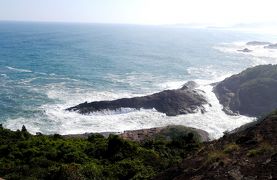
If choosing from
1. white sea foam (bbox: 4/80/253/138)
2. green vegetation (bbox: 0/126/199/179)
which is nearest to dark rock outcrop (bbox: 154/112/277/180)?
green vegetation (bbox: 0/126/199/179)

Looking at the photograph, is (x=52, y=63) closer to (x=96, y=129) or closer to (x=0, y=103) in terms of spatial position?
(x=0, y=103)

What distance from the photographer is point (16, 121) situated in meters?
66.6

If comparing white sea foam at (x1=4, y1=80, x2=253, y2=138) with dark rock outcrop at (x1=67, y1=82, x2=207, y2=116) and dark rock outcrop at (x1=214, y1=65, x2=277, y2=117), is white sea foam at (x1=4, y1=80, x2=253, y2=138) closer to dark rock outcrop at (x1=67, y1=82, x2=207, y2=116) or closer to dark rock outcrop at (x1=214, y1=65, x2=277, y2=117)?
dark rock outcrop at (x1=67, y1=82, x2=207, y2=116)

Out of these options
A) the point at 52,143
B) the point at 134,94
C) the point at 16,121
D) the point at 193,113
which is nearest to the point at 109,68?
the point at 134,94

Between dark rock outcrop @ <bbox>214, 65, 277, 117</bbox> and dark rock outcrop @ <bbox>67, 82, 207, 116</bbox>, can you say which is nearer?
dark rock outcrop @ <bbox>67, 82, 207, 116</bbox>

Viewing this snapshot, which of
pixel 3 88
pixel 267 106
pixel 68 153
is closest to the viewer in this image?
pixel 68 153

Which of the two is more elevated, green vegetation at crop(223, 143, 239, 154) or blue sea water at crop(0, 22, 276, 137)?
green vegetation at crop(223, 143, 239, 154)

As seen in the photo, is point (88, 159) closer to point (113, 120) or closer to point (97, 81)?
point (113, 120)

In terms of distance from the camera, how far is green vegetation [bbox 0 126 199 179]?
2723cm

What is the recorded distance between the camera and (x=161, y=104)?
78.6m

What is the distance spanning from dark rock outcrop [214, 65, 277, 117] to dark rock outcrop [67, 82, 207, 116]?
7309 millimetres

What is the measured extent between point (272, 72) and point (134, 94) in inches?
1411

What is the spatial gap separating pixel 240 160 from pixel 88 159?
17.7 m

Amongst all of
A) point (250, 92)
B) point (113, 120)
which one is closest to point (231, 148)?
point (113, 120)
